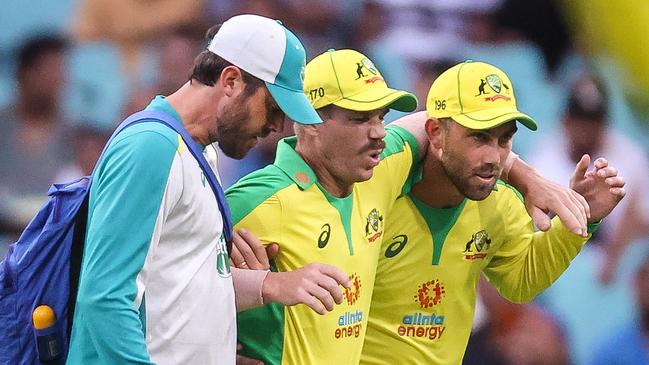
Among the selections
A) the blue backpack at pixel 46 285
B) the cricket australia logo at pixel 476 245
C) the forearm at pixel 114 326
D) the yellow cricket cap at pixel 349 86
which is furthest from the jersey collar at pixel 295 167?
the forearm at pixel 114 326

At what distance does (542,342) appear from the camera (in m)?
6.54

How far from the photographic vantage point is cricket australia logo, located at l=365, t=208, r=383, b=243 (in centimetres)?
391

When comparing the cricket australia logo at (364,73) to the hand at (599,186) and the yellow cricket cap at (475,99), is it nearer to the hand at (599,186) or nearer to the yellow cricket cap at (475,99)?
the yellow cricket cap at (475,99)

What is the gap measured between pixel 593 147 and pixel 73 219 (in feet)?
13.3

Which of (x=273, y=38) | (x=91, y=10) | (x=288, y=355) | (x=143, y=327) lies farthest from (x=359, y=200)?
(x=91, y=10)

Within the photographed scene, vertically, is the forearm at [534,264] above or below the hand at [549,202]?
below

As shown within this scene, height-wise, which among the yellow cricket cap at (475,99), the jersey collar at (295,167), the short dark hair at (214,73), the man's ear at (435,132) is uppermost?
the short dark hair at (214,73)

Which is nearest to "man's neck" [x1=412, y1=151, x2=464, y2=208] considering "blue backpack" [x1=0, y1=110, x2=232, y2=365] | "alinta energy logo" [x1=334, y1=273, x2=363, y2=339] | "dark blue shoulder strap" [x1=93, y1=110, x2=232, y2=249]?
"alinta energy logo" [x1=334, y1=273, x2=363, y2=339]

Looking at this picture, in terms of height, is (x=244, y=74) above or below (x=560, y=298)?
above

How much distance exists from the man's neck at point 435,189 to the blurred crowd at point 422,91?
206 centimetres

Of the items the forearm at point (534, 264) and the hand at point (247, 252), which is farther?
the forearm at point (534, 264)

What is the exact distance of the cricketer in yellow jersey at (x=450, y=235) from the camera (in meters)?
4.09

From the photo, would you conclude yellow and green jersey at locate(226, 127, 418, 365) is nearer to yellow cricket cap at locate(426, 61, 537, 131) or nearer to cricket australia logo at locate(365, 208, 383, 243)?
A: cricket australia logo at locate(365, 208, 383, 243)

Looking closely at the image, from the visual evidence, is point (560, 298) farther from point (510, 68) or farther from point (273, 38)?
point (273, 38)
